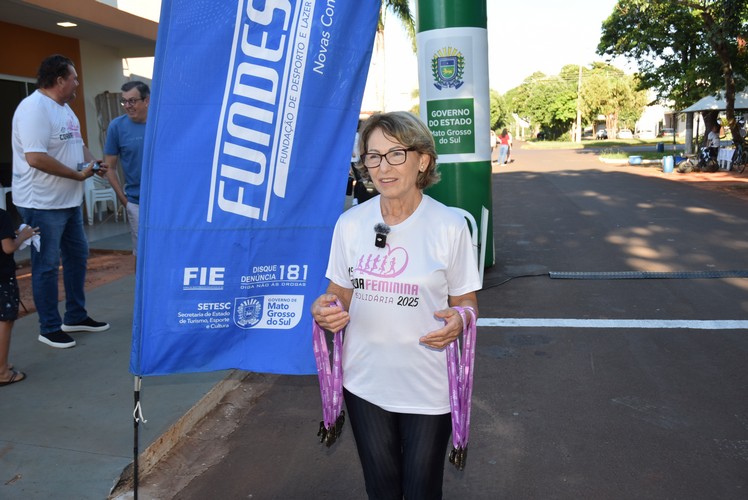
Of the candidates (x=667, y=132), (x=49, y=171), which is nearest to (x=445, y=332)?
(x=49, y=171)

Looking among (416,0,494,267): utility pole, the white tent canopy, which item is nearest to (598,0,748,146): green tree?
the white tent canopy

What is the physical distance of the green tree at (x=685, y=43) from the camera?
21328mm

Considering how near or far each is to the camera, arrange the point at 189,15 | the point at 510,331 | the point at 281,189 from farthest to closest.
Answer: the point at 510,331 → the point at 281,189 → the point at 189,15

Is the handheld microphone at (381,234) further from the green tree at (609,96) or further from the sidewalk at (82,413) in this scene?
the green tree at (609,96)

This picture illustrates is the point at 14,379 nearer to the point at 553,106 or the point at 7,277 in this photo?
the point at 7,277

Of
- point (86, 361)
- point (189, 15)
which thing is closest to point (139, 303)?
point (189, 15)

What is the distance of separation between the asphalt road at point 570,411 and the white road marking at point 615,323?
30 millimetres

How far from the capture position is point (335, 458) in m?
4.10

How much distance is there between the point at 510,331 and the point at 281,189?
4.07 m

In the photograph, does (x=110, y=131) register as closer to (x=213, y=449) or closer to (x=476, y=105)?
(x=213, y=449)

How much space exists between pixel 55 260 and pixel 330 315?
3913mm

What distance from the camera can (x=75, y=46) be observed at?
13.6 metres

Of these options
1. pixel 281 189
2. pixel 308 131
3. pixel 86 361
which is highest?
pixel 308 131

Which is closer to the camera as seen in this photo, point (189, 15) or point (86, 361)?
point (189, 15)
